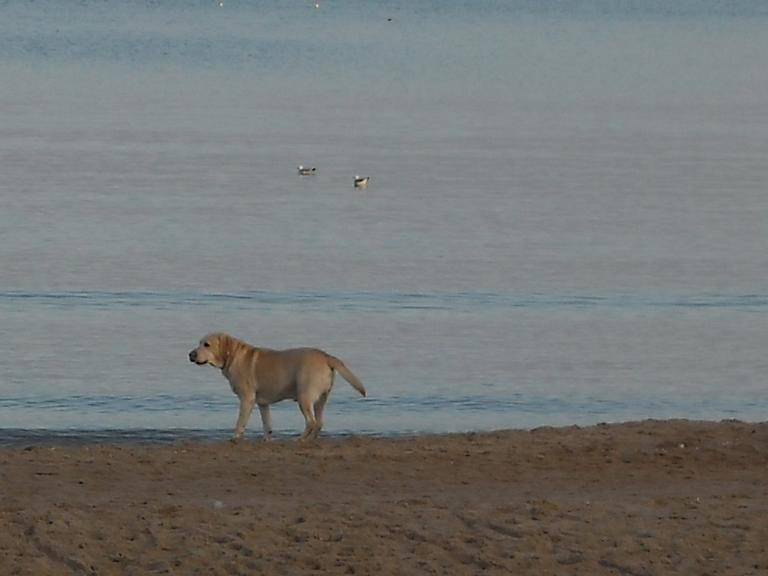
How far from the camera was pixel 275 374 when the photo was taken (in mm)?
13430

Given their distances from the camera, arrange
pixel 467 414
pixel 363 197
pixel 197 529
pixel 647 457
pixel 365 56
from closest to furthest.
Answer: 1. pixel 197 529
2. pixel 647 457
3. pixel 467 414
4. pixel 363 197
5. pixel 365 56

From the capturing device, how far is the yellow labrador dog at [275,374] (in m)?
13.3

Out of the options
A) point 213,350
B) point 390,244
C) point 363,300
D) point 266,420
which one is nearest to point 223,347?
point 213,350

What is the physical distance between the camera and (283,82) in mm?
61812

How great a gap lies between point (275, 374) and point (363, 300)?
874cm

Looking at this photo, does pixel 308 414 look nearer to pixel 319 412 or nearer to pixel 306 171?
pixel 319 412

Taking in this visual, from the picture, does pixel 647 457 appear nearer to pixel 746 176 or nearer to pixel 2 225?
pixel 2 225

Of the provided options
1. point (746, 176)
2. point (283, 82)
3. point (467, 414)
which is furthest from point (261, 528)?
point (283, 82)

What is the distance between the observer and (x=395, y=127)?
1837 inches

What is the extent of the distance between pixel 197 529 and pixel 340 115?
4018cm

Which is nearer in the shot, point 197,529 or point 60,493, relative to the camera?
point 197,529

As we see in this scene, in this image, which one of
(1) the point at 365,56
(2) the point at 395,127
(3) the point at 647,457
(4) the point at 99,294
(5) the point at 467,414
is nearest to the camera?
(3) the point at 647,457

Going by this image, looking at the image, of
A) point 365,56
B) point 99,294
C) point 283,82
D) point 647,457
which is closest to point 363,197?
point 99,294

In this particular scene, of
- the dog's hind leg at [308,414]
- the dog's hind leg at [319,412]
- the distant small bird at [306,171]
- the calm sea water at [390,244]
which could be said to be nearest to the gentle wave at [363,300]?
the calm sea water at [390,244]
